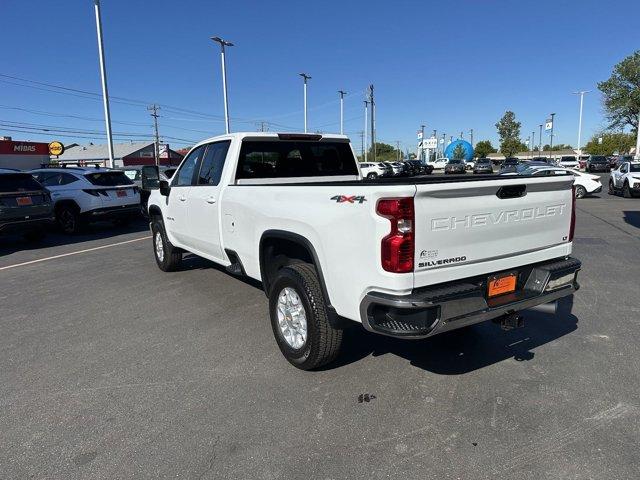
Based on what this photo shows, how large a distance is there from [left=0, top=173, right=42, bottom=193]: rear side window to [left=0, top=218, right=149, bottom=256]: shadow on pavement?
1.38m

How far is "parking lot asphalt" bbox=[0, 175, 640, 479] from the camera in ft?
8.84

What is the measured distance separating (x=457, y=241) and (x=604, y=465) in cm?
149

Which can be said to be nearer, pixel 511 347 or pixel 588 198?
pixel 511 347

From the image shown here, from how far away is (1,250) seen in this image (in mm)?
10445

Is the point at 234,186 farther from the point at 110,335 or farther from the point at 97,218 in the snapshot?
the point at 97,218

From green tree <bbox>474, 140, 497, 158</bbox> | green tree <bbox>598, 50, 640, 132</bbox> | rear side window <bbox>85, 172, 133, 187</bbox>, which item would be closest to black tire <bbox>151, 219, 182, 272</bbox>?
rear side window <bbox>85, 172, 133, 187</bbox>

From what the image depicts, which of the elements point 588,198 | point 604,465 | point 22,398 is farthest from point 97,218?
point 588,198

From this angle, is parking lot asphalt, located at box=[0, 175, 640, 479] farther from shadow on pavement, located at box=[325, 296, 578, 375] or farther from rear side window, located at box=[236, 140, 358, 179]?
rear side window, located at box=[236, 140, 358, 179]

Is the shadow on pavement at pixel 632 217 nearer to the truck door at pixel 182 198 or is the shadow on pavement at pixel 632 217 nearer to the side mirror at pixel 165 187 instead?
the truck door at pixel 182 198

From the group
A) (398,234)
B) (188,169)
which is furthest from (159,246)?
(398,234)

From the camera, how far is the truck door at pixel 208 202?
5.23m

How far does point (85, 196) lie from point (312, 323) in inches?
416

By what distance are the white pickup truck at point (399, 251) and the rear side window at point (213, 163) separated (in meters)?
0.50

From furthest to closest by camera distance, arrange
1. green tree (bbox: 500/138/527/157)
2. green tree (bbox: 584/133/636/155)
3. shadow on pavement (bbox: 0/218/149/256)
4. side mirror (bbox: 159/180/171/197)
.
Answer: green tree (bbox: 500/138/527/157) → green tree (bbox: 584/133/636/155) → shadow on pavement (bbox: 0/218/149/256) → side mirror (bbox: 159/180/171/197)
